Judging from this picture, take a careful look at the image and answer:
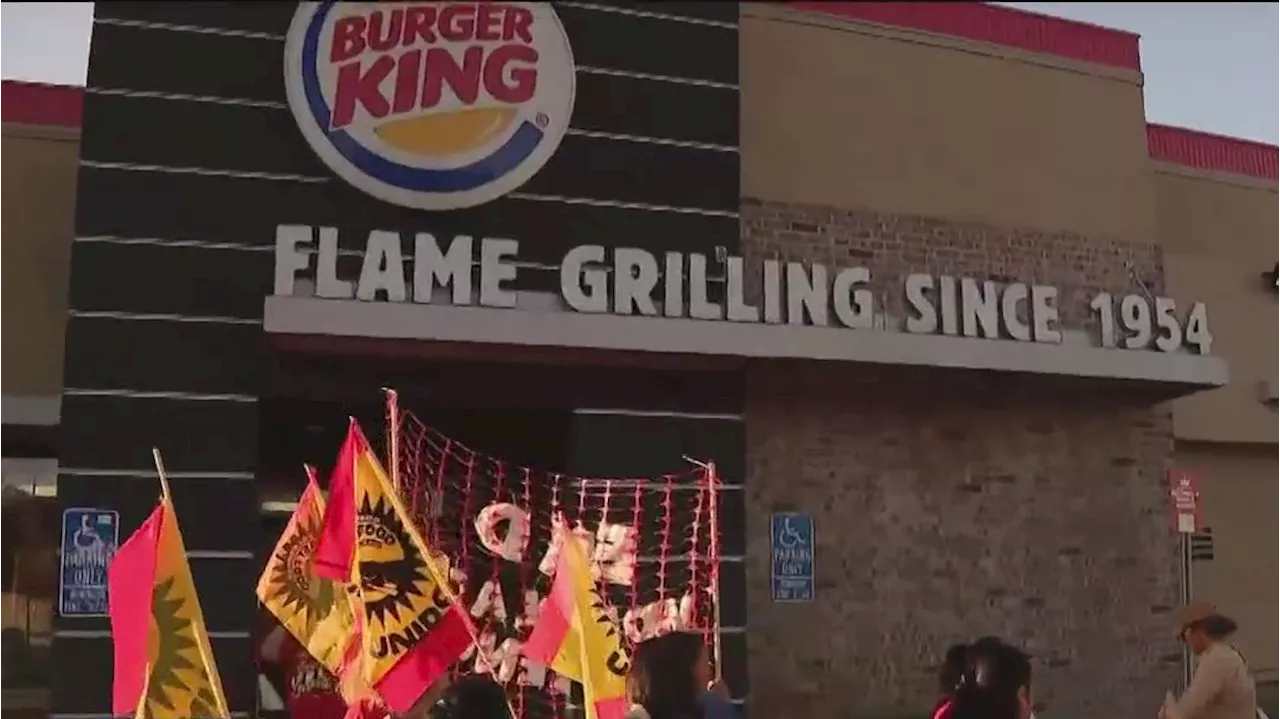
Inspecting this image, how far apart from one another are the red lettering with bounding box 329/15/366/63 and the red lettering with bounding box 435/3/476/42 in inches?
21.7

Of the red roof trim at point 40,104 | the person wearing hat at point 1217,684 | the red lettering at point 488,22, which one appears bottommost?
the person wearing hat at point 1217,684

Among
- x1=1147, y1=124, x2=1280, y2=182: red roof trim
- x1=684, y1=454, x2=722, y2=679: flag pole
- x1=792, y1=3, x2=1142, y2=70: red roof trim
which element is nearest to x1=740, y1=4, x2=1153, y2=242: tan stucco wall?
x1=792, y1=3, x2=1142, y2=70: red roof trim

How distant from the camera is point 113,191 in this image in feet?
29.9

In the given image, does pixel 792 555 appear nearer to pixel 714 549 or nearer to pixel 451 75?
pixel 714 549

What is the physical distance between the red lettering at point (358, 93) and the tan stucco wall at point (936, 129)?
2.98 m

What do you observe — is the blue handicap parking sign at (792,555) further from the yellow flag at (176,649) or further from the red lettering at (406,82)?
the yellow flag at (176,649)

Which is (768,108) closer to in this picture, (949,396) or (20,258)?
(949,396)

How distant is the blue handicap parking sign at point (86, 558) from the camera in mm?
8688

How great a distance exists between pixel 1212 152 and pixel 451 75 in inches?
325

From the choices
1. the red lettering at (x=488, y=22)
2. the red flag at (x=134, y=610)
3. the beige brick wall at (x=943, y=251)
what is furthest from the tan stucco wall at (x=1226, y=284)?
the red flag at (x=134, y=610)

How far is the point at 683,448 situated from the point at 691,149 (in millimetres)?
2284

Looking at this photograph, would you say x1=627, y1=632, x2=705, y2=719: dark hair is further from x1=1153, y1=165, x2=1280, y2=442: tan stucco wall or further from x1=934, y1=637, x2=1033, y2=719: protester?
x1=1153, y1=165, x2=1280, y2=442: tan stucco wall

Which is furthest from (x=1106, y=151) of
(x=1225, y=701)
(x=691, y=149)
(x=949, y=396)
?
(x=1225, y=701)

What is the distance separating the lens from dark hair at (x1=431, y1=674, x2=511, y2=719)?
4250mm
